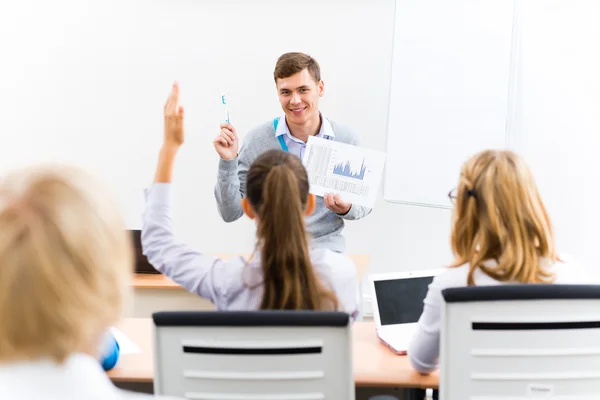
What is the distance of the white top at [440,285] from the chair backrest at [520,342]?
0.39ft

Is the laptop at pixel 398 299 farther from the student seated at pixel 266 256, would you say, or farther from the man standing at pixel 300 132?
the man standing at pixel 300 132

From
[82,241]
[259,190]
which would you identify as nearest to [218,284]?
[259,190]

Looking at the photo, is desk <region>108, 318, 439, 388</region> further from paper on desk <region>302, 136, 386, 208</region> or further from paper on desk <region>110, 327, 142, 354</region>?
paper on desk <region>302, 136, 386, 208</region>

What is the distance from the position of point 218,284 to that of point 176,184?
256 centimetres

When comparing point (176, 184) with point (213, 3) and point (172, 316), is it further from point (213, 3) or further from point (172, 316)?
point (172, 316)

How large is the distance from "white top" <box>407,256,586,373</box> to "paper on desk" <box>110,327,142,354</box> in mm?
902

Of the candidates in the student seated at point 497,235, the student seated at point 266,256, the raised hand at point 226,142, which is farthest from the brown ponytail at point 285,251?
the raised hand at point 226,142

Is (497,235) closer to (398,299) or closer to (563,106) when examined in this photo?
(398,299)

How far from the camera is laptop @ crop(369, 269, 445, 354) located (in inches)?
93.4

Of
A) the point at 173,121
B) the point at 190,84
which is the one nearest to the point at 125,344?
the point at 173,121

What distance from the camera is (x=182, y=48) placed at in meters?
4.34

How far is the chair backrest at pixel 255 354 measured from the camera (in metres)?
1.61

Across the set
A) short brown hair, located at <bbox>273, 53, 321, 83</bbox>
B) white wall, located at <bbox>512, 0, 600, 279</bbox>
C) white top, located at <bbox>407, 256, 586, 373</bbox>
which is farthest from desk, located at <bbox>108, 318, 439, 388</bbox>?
white wall, located at <bbox>512, 0, 600, 279</bbox>

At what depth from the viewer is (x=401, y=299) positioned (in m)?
2.39
